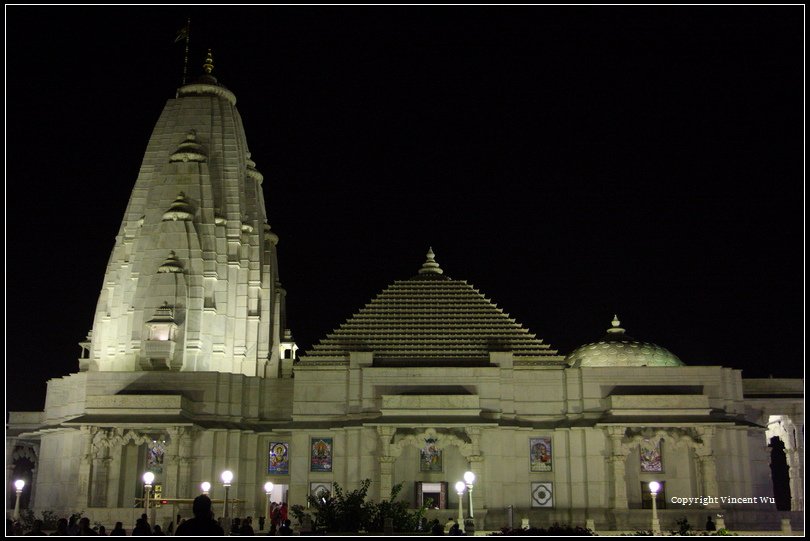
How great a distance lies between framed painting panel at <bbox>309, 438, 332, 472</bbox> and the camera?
44.0 m

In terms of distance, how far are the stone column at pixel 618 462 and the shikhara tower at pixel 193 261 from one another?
1827cm

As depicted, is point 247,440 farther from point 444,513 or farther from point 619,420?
point 619,420

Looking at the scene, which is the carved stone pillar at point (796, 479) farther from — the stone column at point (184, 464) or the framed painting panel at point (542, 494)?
the stone column at point (184, 464)

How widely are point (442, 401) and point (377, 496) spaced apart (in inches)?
188

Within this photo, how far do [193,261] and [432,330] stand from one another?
12.1 metres

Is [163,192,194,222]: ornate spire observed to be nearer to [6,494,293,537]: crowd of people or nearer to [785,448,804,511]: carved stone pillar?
[6,494,293,537]: crowd of people

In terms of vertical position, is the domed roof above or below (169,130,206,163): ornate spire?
below

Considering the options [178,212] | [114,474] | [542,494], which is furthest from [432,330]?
[114,474]

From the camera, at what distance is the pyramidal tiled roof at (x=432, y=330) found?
1818 inches

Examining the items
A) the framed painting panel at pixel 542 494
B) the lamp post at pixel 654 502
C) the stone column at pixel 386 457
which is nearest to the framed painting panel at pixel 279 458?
the stone column at pixel 386 457

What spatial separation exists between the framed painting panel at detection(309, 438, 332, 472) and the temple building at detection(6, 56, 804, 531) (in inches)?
2.4

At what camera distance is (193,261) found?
1925 inches

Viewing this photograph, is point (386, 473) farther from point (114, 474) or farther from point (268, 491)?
point (114, 474)

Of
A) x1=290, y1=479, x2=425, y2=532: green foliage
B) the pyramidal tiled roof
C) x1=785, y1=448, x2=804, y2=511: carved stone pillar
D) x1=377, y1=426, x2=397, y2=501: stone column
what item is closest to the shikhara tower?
the pyramidal tiled roof
